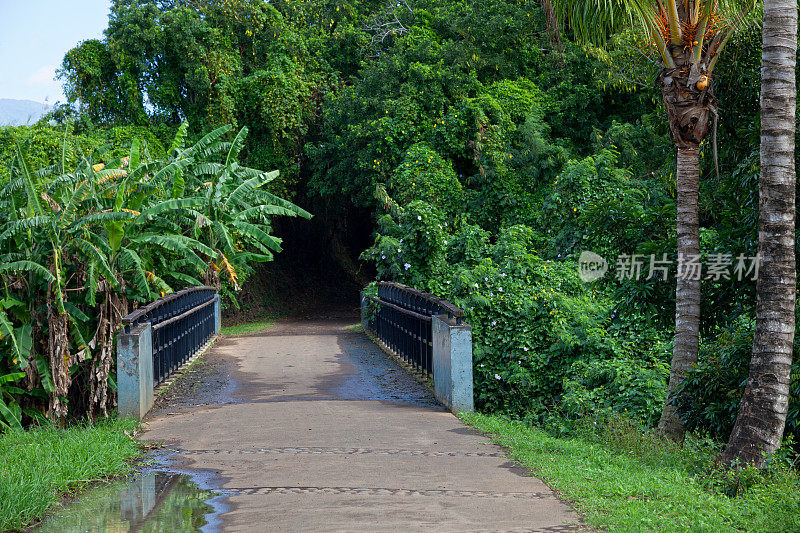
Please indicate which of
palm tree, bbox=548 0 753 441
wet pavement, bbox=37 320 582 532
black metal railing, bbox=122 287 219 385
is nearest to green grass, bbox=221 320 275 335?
black metal railing, bbox=122 287 219 385

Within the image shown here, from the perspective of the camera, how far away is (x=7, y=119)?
20.9 meters

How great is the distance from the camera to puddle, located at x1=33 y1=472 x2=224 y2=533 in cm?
504

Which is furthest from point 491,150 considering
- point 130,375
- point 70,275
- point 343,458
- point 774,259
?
point 343,458

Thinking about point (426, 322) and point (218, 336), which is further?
point (218, 336)

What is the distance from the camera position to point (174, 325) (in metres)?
11.8

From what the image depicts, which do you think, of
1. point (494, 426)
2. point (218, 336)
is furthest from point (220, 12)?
point (494, 426)

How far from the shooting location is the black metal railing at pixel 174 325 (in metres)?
10.2

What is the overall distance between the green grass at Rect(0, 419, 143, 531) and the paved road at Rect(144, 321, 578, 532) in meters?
0.46

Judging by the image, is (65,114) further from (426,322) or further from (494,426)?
(494,426)

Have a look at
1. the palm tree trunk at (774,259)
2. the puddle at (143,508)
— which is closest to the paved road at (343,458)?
the puddle at (143,508)

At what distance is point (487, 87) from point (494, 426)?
627 inches

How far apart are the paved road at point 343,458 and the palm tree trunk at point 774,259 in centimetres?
200

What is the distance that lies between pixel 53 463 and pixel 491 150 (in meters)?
16.8

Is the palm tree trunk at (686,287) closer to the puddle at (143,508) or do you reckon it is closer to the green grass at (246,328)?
the puddle at (143,508)
